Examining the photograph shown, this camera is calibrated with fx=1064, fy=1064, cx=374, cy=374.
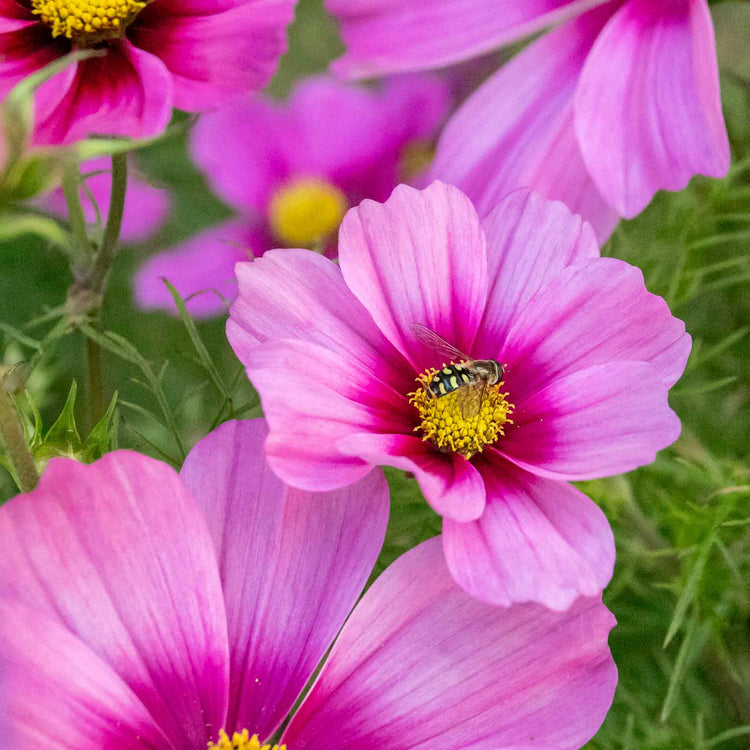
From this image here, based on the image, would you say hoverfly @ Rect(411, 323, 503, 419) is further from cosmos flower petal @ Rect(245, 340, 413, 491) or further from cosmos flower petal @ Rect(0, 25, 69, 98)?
cosmos flower petal @ Rect(0, 25, 69, 98)

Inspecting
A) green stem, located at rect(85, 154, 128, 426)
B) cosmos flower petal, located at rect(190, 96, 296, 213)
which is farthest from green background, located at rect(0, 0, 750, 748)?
cosmos flower petal, located at rect(190, 96, 296, 213)

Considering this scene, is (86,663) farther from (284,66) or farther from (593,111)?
(284,66)

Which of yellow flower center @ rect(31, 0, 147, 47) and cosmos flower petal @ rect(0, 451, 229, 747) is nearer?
cosmos flower petal @ rect(0, 451, 229, 747)

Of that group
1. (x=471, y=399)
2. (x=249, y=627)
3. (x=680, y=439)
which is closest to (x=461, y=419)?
(x=471, y=399)

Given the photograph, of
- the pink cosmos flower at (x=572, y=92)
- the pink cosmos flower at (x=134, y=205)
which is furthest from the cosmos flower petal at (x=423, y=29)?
the pink cosmos flower at (x=134, y=205)

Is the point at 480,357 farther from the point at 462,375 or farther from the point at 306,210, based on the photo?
the point at 306,210

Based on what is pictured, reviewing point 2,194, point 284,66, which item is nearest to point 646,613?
point 2,194

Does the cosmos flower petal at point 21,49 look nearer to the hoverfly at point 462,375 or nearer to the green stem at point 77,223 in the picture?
the green stem at point 77,223
